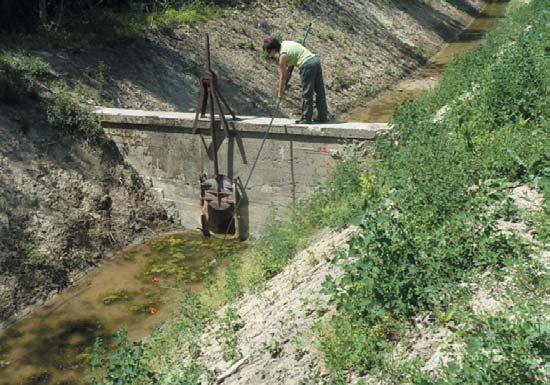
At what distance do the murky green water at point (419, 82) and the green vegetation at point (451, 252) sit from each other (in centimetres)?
653

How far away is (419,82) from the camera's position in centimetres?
2423

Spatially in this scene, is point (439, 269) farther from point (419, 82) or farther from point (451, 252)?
point (419, 82)

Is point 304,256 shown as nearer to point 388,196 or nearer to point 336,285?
point 388,196

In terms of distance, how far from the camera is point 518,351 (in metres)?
4.17

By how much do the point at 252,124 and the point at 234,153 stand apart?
815 mm

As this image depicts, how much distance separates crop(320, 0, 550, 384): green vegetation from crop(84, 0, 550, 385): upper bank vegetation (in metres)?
0.01

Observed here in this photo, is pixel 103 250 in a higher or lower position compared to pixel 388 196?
lower

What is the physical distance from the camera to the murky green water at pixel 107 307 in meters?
9.09

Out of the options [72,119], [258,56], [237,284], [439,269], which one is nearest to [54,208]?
[72,119]

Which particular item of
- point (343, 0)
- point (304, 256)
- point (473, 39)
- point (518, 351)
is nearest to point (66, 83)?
point (304, 256)

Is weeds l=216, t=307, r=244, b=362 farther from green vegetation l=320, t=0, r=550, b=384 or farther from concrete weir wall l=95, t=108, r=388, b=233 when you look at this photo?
concrete weir wall l=95, t=108, r=388, b=233

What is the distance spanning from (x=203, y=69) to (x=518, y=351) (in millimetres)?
15373

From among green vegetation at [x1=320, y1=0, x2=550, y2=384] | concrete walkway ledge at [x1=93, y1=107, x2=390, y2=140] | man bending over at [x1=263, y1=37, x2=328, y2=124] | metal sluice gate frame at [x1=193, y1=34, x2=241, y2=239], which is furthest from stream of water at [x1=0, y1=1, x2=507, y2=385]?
green vegetation at [x1=320, y1=0, x2=550, y2=384]

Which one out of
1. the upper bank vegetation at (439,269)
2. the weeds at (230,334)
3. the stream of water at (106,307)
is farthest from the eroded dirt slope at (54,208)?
the weeds at (230,334)
